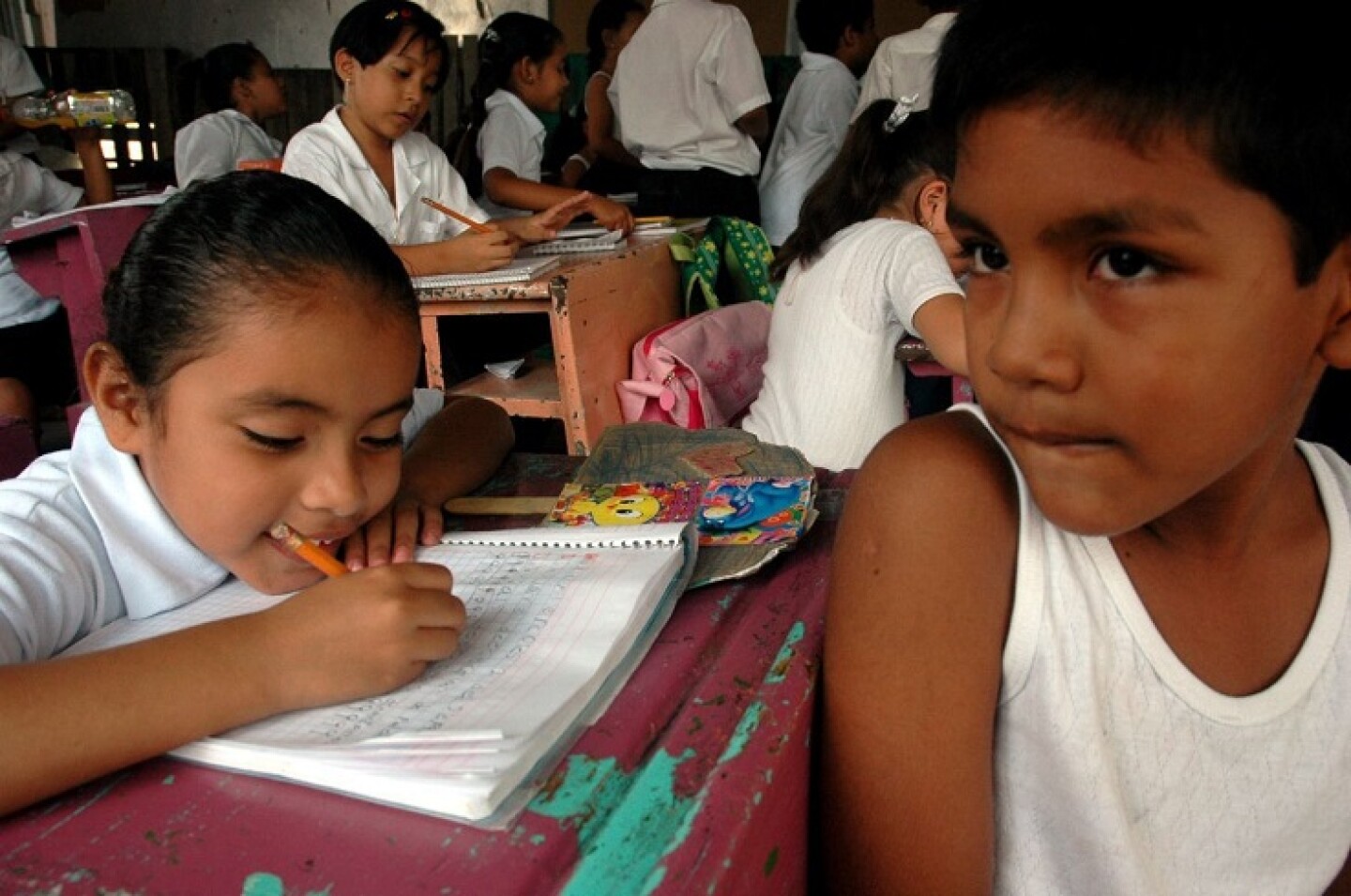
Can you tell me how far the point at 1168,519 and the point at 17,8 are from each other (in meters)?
7.54

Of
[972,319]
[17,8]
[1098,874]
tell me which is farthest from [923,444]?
[17,8]

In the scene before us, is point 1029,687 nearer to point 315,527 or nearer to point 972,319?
point 972,319

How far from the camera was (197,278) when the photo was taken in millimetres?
759

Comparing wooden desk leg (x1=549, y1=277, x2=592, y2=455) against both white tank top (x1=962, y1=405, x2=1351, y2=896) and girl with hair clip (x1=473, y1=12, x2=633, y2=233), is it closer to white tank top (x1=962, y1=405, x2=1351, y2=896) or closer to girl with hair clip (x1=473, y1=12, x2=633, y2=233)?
white tank top (x1=962, y1=405, x2=1351, y2=896)

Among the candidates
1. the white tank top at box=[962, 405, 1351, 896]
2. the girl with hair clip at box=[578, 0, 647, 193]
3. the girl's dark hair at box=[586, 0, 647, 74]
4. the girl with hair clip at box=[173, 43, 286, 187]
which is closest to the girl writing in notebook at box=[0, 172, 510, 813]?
the white tank top at box=[962, 405, 1351, 896]

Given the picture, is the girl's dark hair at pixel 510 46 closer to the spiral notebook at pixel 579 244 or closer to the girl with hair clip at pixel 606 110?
the girl with hair clip at pixel 606 110

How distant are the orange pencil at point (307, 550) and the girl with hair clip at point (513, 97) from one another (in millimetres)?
2705

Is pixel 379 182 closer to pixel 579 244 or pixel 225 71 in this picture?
pixel 579 244

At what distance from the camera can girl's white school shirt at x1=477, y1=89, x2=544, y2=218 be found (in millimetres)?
3473

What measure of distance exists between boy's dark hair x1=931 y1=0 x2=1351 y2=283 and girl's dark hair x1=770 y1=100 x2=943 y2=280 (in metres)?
1.36

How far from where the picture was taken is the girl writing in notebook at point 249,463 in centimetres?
59

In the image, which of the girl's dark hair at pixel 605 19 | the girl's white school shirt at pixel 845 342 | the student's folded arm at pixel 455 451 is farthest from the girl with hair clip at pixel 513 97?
the student's folded arm at pixel 455 451

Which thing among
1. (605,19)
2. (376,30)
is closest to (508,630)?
(376,30)

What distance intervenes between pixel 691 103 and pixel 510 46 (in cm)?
72
